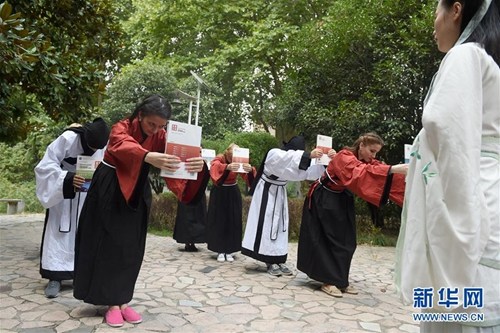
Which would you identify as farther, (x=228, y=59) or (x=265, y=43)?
(x=228, y=59)

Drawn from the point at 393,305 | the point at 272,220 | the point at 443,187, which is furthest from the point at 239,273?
the point at 443,187

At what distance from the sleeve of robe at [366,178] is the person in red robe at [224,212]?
2636 mm

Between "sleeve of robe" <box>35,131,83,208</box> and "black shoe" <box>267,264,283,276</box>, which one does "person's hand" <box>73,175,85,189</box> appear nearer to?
"sleeve of robe" <box>35,131,83,208</box>

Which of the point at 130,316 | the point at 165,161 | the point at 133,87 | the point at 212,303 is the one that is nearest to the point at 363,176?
the point at 165,161

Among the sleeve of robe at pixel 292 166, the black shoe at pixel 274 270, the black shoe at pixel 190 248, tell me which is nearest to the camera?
the sleeve of robe at pixel 292 166

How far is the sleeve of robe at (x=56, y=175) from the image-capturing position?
428 centimetres

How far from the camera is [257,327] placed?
3.90 meters

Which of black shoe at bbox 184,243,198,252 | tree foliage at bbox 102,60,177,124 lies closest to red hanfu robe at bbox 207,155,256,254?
black shoe at bbox 184,243,198,252

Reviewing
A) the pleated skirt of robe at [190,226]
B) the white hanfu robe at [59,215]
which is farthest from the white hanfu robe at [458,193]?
the pleated skirt of robe at [190,226]

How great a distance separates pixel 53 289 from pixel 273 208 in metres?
3.05

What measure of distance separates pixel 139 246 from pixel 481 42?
308 cm

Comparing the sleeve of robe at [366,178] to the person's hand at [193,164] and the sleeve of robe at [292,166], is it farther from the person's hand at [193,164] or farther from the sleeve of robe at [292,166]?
the person's hand at [193,164]

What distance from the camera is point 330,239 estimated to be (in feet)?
17.0

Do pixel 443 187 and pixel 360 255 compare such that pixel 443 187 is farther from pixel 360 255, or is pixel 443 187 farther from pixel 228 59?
pixel 228 59
